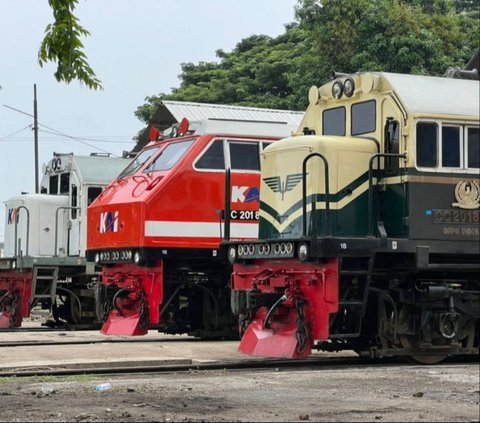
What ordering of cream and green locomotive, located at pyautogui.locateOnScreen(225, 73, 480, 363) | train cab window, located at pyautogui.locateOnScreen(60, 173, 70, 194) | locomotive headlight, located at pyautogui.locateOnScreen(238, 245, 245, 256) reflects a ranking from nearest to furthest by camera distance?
cream and green locomotive, located at pyautogui.locateOnScreen(225, 73, 480, 363) → locomotive headlight, located at pyautogui.locateOnScreen(238, 245, 245, 256) → train cab window, located at pyautogui.locateOnScreen(60, 173, 70, 194)

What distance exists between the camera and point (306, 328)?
11375 millimetres

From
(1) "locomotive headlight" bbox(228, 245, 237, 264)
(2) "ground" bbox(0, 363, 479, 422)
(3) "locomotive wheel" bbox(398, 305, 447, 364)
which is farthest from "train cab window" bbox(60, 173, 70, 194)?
(3) "locomotive wheel" bbox(398, 305, 447, 364)

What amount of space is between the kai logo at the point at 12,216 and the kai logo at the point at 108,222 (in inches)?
258

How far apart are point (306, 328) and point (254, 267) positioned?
1.42 metres

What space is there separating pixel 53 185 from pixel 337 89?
1066 cm

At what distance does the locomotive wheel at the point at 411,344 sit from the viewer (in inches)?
475

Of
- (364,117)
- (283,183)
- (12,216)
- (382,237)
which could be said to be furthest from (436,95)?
(12,216)

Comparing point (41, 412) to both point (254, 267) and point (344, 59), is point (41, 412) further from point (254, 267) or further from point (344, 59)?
point (344, 59)

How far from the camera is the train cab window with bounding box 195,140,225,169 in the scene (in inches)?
588

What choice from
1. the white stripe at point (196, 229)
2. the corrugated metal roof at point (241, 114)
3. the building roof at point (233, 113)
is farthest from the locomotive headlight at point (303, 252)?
the corrugated metal roof at point (241, 114)

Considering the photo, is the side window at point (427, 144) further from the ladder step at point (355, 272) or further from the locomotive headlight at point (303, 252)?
the locomotive headlight at point (303, 252)

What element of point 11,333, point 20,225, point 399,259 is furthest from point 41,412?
point 20,225

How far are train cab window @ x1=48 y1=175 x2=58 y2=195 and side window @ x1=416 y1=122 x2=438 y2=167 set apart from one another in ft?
38.6

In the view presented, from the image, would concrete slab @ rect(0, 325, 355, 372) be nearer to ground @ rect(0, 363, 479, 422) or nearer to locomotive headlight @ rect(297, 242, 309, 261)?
ground @ rect(0, 363, 479, 422)
